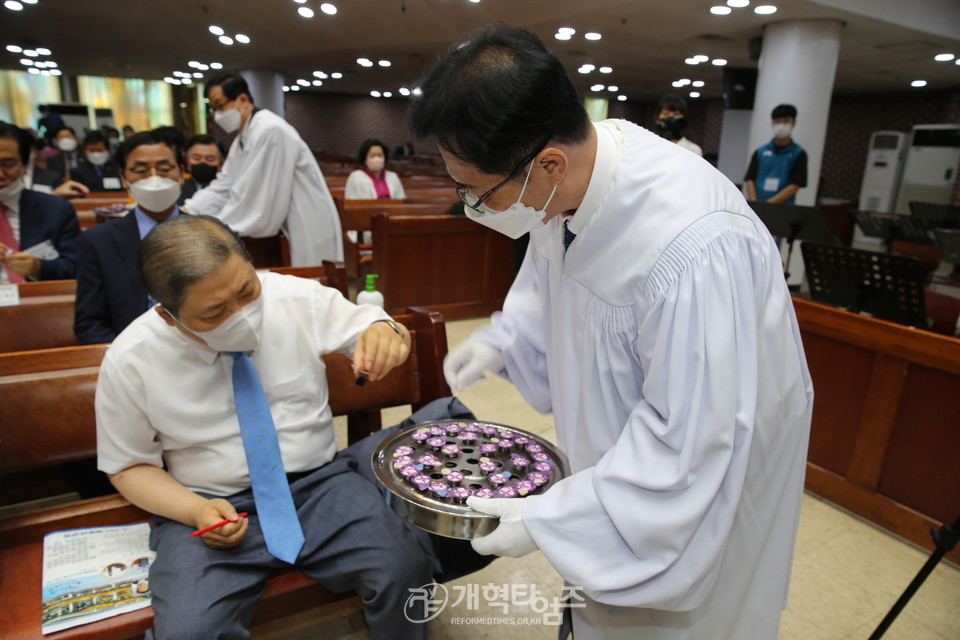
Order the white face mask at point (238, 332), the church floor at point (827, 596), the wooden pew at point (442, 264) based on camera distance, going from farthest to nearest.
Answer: the wooden pew at point (442, 264), the church floor at point (827, 596), the white face mask at point (238, 332)

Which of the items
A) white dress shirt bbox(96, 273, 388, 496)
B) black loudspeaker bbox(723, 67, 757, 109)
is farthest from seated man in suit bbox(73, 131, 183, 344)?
black loudspeaker bbox(723, 67, 757, 109)

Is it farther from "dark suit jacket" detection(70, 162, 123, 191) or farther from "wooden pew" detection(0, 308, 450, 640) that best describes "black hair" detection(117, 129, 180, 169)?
"dark suit jacket" detection(70, 162, 123, 191)

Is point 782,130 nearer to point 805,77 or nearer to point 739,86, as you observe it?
point 805,77

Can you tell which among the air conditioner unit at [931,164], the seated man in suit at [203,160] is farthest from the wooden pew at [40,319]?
the air conditioner unit at [931,164]

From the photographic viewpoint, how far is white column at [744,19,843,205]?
6.76 metres

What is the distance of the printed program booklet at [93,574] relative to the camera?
131 cm

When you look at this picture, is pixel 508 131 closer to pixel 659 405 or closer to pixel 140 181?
pixel 659 405

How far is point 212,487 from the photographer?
154cm

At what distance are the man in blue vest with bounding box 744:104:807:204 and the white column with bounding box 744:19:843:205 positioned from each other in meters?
0.90

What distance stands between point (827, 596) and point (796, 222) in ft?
9.94

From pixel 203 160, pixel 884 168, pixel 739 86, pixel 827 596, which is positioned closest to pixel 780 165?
pixel 739 86

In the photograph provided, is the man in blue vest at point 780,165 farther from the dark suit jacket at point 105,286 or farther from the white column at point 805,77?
the dark suit jacket at point 105,286

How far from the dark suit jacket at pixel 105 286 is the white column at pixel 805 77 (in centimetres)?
674

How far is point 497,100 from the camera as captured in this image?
867mm
